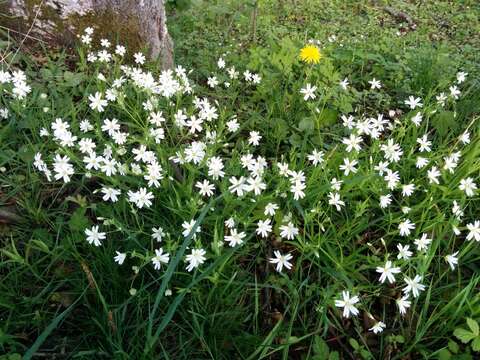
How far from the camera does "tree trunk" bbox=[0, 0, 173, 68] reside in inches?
97.7

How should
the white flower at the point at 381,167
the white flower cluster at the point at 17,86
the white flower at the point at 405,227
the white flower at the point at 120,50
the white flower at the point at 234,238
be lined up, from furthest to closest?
the white flower at the point at 120,50 → the white flower cluster at the point at 17,86 → the white flower at the point at 381,167 → the white flower at the point at 405,227 → the white flower at the point at 234,238

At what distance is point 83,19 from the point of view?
2.51 metres

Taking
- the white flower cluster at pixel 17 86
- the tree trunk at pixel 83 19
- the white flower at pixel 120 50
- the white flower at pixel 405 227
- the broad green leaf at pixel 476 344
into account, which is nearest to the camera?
the broad green leaf at pixel 476 344

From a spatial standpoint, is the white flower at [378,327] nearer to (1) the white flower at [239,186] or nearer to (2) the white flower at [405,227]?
(2) the white flower at [405,227]

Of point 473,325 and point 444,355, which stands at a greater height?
point 473,325

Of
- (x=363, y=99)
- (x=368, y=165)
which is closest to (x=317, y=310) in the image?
(x=368, y=165)

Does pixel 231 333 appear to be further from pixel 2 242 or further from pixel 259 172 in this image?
pixel 2 242

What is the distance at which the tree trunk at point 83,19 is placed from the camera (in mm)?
2482

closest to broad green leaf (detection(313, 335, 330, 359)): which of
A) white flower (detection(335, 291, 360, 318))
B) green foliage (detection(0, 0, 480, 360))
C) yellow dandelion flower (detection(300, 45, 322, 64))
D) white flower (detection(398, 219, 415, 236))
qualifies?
green foliage (detection(0, 0, 480, 360))

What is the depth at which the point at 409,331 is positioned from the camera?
1.61 m

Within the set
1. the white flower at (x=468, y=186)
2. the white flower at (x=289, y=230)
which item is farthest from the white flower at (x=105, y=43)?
the white flower at (x=468, y=186)

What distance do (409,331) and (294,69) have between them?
1.63 m

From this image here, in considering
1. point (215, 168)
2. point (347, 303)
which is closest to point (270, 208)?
point (215, 168)

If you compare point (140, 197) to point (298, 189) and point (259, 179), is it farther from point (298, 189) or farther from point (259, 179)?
point (298, 189)
